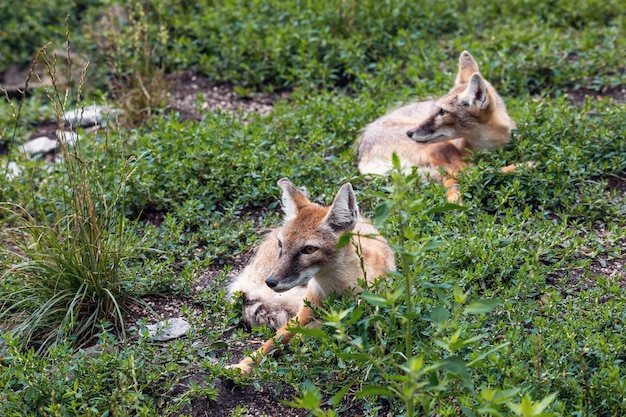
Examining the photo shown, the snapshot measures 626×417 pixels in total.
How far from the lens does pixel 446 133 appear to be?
6750 mm

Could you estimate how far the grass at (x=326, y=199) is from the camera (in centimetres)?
419

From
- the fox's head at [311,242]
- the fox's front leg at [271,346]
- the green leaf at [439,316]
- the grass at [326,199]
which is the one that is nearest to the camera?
the green leaf at [439,316]

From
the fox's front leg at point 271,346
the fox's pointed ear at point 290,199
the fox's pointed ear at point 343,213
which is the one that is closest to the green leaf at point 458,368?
the fox's front leg at point 271,346

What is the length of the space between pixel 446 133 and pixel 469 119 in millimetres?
224

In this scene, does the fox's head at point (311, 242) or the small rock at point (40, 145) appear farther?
the small rock at point (40, 145)

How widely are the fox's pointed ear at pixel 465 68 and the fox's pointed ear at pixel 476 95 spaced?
407mm

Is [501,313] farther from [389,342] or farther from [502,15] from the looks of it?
[502,15]

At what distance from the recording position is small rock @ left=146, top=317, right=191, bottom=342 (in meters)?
4.93

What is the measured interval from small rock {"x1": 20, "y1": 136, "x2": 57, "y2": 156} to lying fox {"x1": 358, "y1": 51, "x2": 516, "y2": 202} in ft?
10.7

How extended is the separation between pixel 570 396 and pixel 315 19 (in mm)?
5736

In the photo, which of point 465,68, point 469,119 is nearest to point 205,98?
point 465,68

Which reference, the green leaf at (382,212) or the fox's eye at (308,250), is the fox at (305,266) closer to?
the fox's eye at (308,250)

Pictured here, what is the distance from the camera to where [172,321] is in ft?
17.1

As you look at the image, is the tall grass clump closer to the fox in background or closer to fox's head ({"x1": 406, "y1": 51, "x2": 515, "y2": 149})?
the fox in background
